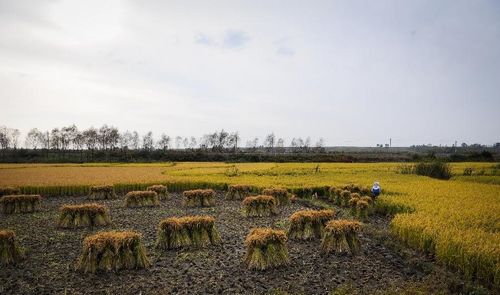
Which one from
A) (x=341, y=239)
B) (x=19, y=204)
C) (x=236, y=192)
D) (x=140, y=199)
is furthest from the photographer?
(x=236, y=192)

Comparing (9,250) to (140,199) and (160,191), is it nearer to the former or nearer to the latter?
(140,199)

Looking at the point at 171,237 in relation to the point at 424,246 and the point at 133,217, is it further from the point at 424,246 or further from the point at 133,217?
the point at 424,246

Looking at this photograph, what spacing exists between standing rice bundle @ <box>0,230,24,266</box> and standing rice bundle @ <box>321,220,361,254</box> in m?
9.88

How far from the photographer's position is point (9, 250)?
1145 centimetres

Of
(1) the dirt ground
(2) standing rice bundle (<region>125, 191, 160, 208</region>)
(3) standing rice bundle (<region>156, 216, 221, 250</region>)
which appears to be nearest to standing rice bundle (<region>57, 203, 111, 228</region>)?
(1) the dirt ground

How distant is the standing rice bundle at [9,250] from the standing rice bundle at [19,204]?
1075cm

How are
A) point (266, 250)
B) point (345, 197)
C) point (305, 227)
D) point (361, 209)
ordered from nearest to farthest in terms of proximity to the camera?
1. point (266, 250)
2. point (305, 227)
3. point (361, 209)
4. point (345, 197)

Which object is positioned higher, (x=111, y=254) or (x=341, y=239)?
(x=111, y=254)

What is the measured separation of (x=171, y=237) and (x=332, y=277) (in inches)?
230

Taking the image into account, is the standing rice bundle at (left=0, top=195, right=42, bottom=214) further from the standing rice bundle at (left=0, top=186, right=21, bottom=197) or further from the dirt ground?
the dirt ground

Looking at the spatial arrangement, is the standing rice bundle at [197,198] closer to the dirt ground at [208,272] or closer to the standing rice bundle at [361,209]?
the dirt ground at [208,272]

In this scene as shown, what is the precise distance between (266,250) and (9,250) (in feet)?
26.0

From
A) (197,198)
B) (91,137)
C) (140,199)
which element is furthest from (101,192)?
(91,137)

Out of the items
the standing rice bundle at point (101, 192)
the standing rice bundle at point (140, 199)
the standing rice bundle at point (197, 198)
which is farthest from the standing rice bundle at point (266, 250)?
the standing rice bundle at point (101, 192)
